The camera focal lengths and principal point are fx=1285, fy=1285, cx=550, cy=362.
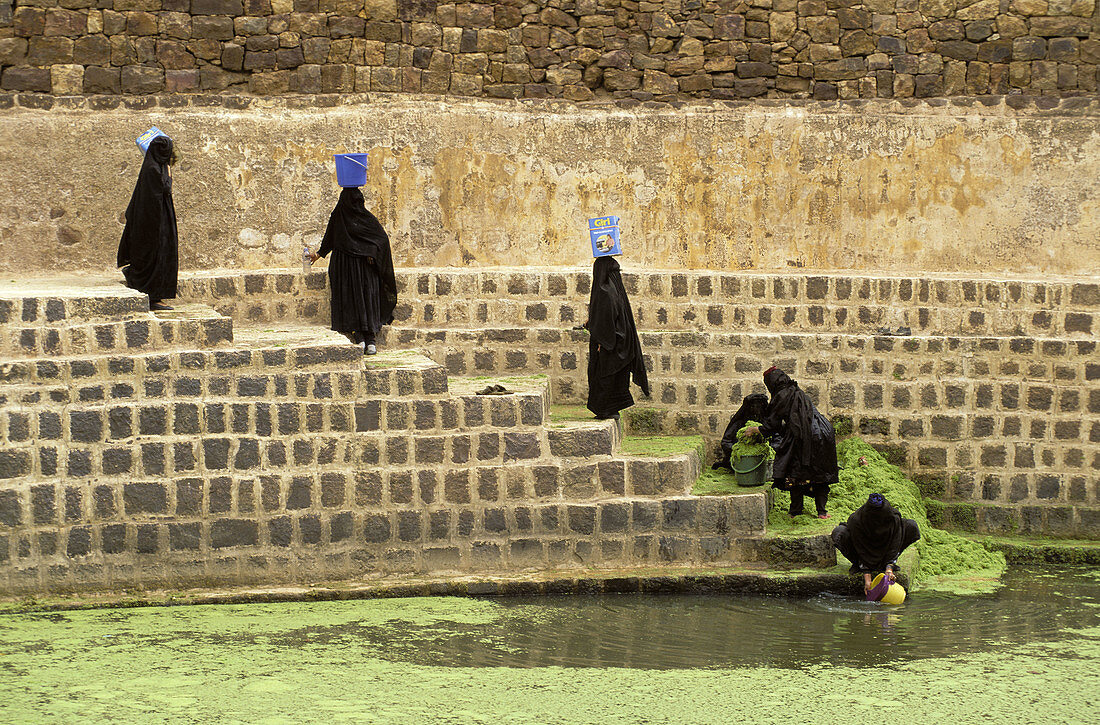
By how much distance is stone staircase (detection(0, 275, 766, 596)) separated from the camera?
8031 millimetres

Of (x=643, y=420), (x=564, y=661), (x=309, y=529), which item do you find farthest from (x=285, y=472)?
(x=643, y=420)

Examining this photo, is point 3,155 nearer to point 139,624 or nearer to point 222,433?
point 222,433

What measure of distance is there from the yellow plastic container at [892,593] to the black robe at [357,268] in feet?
13.3

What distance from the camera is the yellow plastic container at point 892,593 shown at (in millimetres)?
8344

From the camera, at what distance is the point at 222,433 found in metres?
8.34

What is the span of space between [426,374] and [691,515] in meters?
2.06

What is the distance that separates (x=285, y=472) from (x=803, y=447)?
361 centimetres

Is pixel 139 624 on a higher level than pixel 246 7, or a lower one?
lower

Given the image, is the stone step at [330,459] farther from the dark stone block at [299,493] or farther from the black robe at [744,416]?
the black robe at [744,416]

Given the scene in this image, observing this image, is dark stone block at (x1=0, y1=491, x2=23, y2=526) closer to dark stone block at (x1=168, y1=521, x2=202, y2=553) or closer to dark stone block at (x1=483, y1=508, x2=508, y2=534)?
dark stone block at (x1=168, y1=521, x2=202, y2=553)

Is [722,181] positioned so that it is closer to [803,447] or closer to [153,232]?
[803,447]

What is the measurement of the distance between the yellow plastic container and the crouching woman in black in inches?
38.2

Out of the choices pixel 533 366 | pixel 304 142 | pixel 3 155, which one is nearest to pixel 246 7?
pixel 304 142

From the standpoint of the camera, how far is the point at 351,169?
32.6ft
